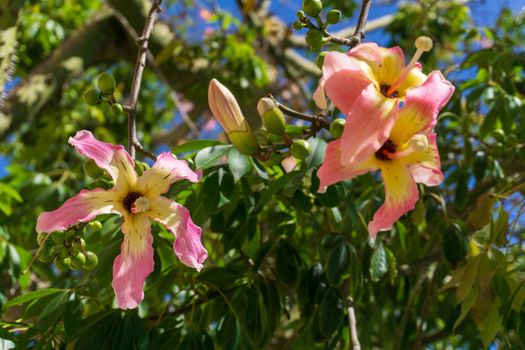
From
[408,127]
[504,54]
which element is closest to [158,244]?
[408,127]

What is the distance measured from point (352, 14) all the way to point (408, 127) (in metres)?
3.10

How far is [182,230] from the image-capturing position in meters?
0.85

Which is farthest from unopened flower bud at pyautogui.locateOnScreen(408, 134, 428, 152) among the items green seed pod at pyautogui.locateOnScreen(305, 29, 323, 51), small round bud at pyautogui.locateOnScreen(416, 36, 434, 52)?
green seed pod at pyautogui.locateOnScreen(305, 29, 323, 51)

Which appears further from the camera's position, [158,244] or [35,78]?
[35,78]

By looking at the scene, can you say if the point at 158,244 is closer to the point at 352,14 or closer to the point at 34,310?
the point at 34,310

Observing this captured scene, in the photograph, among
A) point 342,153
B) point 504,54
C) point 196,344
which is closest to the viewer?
point 342,153

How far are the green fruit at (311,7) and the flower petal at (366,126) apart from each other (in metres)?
0.23

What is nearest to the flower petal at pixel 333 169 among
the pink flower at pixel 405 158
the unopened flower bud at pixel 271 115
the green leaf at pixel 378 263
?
the pink flower at pixel 405 158

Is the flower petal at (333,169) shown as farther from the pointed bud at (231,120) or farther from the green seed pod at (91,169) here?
the green seed pod at (91,169)

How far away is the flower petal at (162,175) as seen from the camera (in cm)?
87

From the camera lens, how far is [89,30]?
3084 millimetres

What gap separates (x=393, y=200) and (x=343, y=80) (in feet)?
0.50

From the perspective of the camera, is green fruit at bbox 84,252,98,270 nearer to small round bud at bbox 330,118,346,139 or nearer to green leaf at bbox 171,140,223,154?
green leaf at bbox 171,140,223,154

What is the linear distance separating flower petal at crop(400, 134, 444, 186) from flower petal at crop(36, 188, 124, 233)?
0.36 metres
